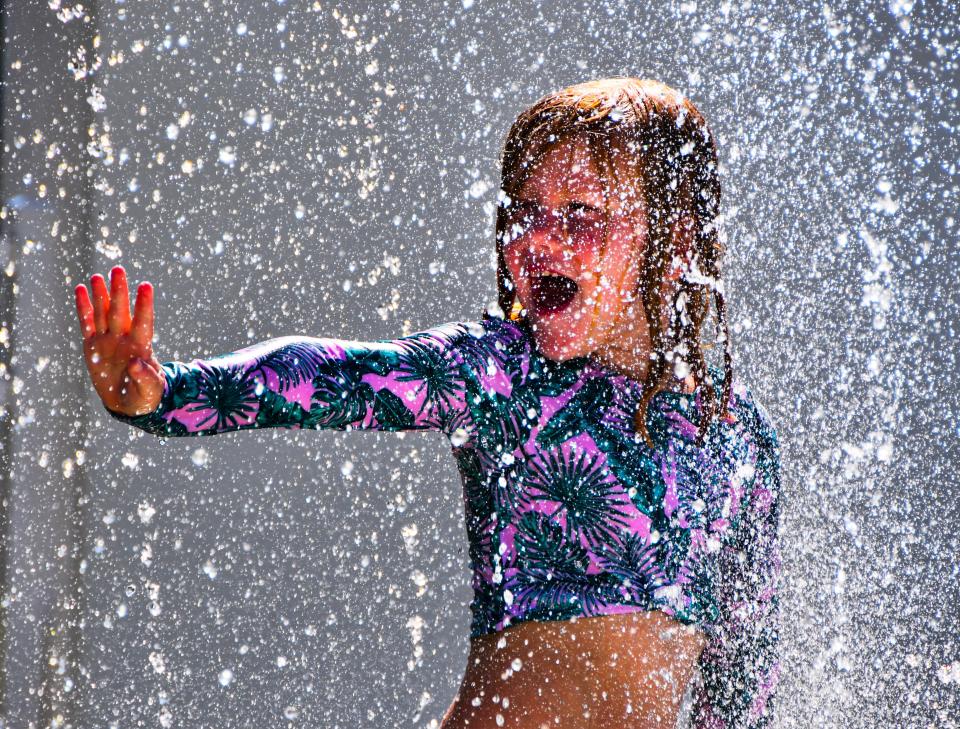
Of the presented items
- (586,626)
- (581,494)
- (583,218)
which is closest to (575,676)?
(586,626)

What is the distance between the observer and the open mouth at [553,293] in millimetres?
1009

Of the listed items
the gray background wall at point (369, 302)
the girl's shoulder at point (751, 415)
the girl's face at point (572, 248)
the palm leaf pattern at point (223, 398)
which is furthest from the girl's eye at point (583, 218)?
the gray background wall at point (369, 302)

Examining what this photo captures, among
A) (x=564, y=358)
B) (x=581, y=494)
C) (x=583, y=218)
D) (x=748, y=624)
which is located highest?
(x=583, y=218)

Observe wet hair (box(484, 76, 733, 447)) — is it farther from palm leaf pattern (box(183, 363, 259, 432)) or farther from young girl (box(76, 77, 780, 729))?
palm leaf pattern (box(183, 363, 259, 432))

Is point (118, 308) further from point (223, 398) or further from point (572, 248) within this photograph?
point (572, 248)

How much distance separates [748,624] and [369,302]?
4.19ft

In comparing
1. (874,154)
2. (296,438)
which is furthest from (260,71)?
(874,154)

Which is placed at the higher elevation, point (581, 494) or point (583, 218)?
point (583, 218)

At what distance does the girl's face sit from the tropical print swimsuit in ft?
0.10

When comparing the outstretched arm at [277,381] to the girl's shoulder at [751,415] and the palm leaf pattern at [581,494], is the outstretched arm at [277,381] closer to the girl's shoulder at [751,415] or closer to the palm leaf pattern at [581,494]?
the palm leaf pattern at [581,494]

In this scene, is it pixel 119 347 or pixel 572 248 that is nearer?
pixel 119 347

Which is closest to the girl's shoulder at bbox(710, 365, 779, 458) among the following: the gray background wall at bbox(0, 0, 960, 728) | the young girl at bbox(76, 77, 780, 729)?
the young girl at bbox(76, 77, 780, 729)

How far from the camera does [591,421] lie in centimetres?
99

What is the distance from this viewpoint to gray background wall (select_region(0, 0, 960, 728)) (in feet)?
6.08
